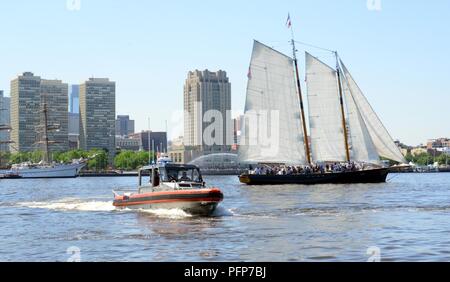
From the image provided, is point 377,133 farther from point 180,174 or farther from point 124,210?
point 180,174

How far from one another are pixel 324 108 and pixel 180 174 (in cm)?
6529

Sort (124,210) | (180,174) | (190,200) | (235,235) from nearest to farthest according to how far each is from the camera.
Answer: (235,235) → (190,200) → (180,174) → (124,210)

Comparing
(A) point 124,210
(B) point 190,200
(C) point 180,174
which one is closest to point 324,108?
(A) point 124,210

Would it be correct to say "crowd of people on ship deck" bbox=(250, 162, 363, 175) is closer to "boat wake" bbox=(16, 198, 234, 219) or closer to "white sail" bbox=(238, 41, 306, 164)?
"white sail" bbox=(238, 41, 306, 164)

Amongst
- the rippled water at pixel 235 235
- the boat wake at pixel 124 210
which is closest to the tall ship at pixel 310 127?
the boat wake at pixel 124 210

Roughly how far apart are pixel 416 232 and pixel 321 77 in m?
78.4

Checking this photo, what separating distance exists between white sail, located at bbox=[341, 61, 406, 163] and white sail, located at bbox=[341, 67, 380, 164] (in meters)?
0.65

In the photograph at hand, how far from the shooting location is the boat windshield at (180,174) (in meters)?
42.8

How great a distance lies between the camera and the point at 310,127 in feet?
345

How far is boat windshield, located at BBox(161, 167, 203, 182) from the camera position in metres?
42.8

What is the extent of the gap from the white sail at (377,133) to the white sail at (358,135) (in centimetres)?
65

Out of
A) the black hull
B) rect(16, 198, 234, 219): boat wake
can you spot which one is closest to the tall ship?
the black hull
